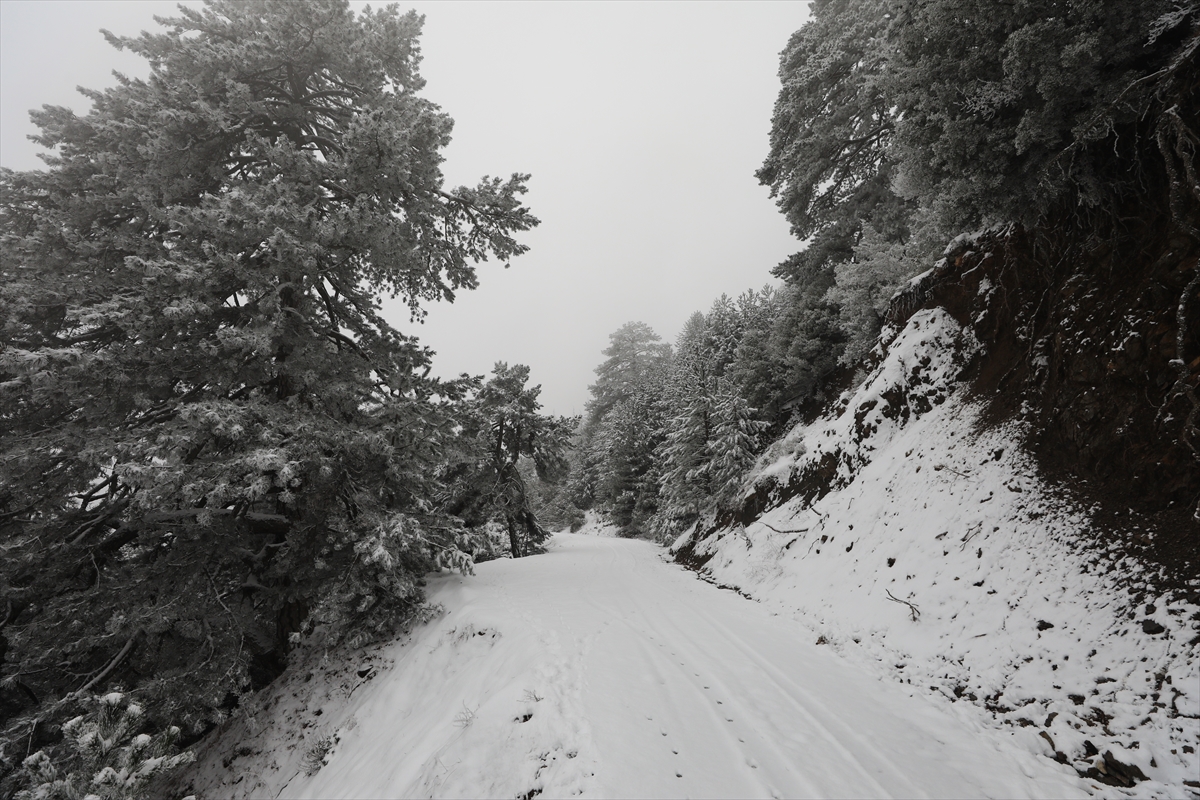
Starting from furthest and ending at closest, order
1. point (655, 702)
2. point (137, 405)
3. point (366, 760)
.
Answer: point (137, 405)
point (366, 760)
point (655, 702)

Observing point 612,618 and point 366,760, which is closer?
point 366,760

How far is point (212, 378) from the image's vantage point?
7.18m

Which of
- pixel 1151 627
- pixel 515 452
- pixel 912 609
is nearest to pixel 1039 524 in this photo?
pixel 1151 627

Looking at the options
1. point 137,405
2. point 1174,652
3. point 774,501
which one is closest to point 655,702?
point 1174,652

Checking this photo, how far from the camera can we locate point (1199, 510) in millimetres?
4387

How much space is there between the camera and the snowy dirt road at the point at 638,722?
4.03m

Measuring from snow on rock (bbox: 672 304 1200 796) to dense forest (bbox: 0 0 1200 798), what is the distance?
0.93 metres

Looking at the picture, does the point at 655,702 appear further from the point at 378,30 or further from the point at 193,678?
the point at 378,30

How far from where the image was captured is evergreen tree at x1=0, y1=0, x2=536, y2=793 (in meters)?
6.32

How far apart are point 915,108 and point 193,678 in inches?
548

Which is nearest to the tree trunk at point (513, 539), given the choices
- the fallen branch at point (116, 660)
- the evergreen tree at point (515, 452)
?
the evergreen tree at point (515, 452)

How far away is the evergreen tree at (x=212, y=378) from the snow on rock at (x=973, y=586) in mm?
7614

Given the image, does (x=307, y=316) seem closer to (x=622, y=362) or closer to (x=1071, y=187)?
(x=1071, y=187)

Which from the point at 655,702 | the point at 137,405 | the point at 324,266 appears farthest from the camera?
the point at 324,266
